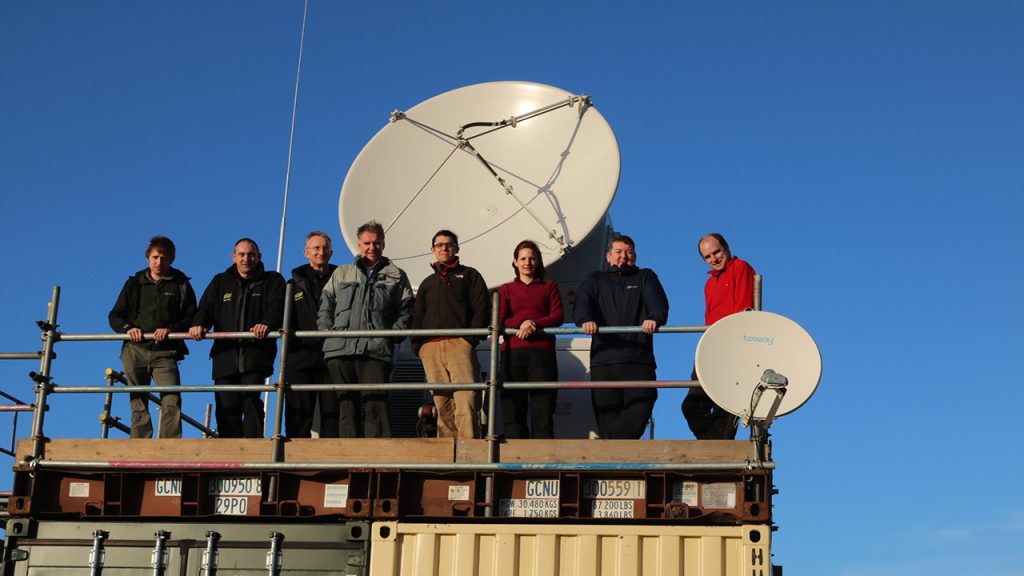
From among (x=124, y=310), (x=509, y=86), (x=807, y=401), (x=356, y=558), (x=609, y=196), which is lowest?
(x=356, y=558)

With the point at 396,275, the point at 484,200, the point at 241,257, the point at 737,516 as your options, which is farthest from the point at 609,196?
the point at 737,516

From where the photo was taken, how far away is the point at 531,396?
40.5ft

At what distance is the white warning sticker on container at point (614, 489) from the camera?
11039 millimetres

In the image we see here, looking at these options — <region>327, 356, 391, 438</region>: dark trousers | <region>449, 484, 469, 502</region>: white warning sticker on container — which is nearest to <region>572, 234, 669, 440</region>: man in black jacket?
<region>449, 484, 469, 502</region>: white warning sticker on container

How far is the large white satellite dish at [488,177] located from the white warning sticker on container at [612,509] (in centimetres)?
457

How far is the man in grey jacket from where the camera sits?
12250 millimetres

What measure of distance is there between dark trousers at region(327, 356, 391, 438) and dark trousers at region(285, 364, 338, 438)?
1.05 feet

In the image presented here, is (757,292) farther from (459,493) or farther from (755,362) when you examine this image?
(459,493)

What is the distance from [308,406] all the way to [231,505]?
146 centimetres

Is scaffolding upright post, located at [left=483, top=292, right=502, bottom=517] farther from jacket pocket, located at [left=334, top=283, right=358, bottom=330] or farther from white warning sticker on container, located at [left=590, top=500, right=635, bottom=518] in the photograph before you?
jacket pocket, located at [left=334, top=283, right=358, bottom=330]

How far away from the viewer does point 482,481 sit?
36.9 ft

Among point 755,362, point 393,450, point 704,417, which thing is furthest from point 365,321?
point 755,362

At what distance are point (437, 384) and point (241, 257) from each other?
2.93 m

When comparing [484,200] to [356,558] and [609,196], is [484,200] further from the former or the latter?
[356,558]
